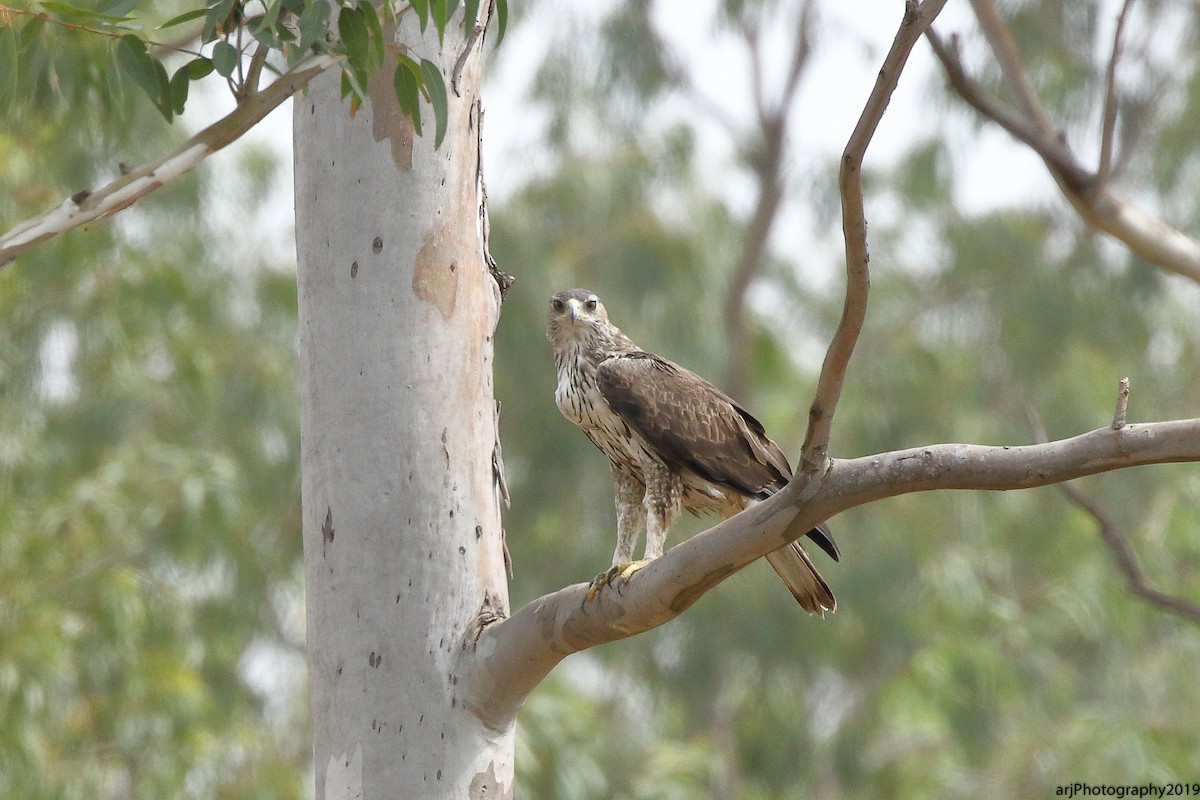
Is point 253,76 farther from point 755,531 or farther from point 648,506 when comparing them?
point 648,506

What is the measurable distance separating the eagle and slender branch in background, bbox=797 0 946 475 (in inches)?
60.0

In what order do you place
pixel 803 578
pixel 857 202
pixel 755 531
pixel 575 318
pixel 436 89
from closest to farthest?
pixel 857 202 → pixel 755 531 → pixel 436 89 → pixel 803 578 → pixel 575 318

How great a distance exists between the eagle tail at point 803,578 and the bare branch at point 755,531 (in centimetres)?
96

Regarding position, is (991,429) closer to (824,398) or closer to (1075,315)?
(1075,315)

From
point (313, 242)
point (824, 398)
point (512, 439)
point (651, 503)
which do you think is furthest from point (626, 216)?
point (824, 398)

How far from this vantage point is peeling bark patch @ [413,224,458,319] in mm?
3186

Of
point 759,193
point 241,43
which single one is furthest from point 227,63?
point 759,193

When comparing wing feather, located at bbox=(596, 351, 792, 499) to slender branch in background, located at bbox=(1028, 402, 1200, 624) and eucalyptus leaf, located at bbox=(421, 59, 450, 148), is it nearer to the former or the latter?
slender branch in background, located at bbox=(1028, 402, 1200, 624)

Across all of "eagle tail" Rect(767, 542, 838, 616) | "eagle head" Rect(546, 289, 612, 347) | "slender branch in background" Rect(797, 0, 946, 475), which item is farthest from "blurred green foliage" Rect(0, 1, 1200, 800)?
"slender branch in background" Rect(797, 0, 946, 475)

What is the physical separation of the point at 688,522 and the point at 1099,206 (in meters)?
6.78

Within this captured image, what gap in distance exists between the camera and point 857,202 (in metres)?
2.23

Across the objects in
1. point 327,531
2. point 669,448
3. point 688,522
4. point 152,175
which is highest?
point 688,522

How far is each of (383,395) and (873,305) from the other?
975cm

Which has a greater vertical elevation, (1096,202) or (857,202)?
(1096,202)
